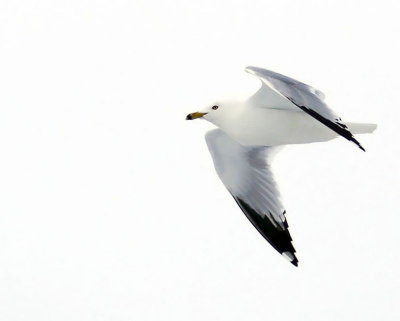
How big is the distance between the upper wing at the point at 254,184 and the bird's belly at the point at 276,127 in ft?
1.43

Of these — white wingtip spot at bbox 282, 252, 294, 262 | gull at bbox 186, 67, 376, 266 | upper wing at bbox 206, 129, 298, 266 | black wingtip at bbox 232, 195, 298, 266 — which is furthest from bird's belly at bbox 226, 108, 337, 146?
white wingtip spot at bbox 282, 252, 294, 262

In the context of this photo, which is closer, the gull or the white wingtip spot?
the gull

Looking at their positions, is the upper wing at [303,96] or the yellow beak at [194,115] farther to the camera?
the yellow beak at [194,115]

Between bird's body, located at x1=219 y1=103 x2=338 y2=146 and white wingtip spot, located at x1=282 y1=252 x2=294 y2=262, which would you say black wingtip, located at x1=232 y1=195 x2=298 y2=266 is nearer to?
white wingtip spot, located at x1=282 y1=252 x2=294 y2=262

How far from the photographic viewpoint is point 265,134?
7770 millimetres

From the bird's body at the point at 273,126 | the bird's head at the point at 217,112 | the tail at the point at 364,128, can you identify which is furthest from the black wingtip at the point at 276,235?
the tail at the point at 364,128

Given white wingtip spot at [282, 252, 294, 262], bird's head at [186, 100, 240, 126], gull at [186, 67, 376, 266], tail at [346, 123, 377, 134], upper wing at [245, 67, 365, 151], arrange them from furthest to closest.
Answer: white wingtip spot at [282, 252, 294, 262] < bird's head at [186, 100, 240, 126] < tail at [346, 123, 377, 134] < gull at [186, 67, 376, 266] < upper wing at [245, 67, 365, 151]

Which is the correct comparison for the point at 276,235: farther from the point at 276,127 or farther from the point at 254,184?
the point at 276,127

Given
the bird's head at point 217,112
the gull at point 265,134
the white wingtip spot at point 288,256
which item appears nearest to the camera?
the gull at point 265,134

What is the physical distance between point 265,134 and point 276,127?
3.9 inches

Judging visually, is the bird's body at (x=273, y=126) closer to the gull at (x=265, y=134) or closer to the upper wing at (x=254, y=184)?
the gull at (x=265, y=134)

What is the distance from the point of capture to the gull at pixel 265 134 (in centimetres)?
714

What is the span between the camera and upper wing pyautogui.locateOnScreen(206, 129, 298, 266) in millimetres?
8188

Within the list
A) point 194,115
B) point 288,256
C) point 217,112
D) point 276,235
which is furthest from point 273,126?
point 288,256
